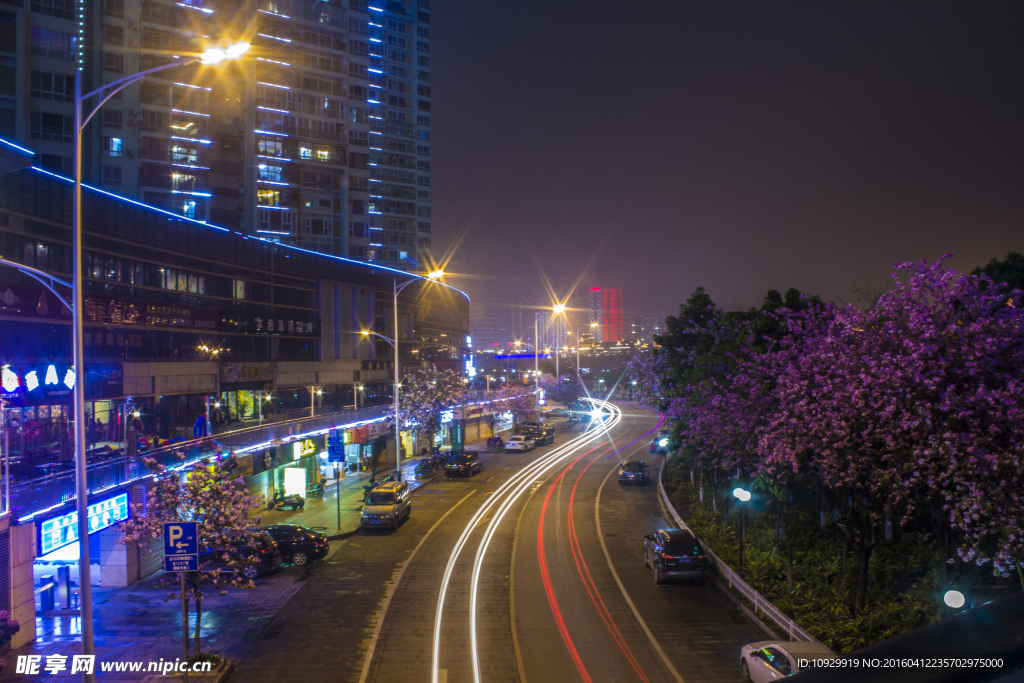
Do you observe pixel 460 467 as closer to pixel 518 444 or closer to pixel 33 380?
pixel 518 444

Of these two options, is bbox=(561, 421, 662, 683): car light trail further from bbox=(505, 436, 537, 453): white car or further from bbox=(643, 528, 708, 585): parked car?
bbox=(505, 436, 537, 453): white car

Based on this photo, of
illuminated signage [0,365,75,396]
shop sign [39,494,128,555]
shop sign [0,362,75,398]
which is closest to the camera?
shop sign [39,494,128,555]

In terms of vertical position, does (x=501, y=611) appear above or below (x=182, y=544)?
below

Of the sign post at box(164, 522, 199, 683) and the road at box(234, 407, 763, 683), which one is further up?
the sign post at box(164, 522, 199, 683)

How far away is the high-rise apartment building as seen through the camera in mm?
43062

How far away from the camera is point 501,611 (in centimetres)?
1689

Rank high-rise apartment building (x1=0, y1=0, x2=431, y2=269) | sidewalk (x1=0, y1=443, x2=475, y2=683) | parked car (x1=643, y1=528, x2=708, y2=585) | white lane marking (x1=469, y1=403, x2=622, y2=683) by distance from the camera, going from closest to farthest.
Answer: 1. sidewalk (x1=0, y1=443, x2=475, y2=683)
2. white lane marking (x1=469, y1=403, x2=622, y2=683)
3. parked car (x1=643, y1=528, x2=708, y2=585)
4. high-rise apartment building (x1=0, y1=0, x2=431, y2=269)

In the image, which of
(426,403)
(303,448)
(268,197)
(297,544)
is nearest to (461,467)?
(426,403)

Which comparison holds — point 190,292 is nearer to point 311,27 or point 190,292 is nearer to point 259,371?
point 259,371

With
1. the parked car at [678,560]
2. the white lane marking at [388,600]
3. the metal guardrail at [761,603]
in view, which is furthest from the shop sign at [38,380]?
the metal guardrail at [761,603]

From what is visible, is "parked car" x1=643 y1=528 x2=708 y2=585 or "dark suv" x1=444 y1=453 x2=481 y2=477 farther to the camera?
"dark suv" x1=444 y1=453 x2=481 y2=477

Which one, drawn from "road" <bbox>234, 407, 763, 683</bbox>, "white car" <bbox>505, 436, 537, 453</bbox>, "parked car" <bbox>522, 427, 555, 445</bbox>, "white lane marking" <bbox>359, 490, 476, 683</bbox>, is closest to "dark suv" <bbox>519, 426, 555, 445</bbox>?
"parked car" <bbox>522, 427, 555, 445</bbox>

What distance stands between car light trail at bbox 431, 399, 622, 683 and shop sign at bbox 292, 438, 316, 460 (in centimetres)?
855

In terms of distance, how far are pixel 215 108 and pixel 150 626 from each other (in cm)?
5683
